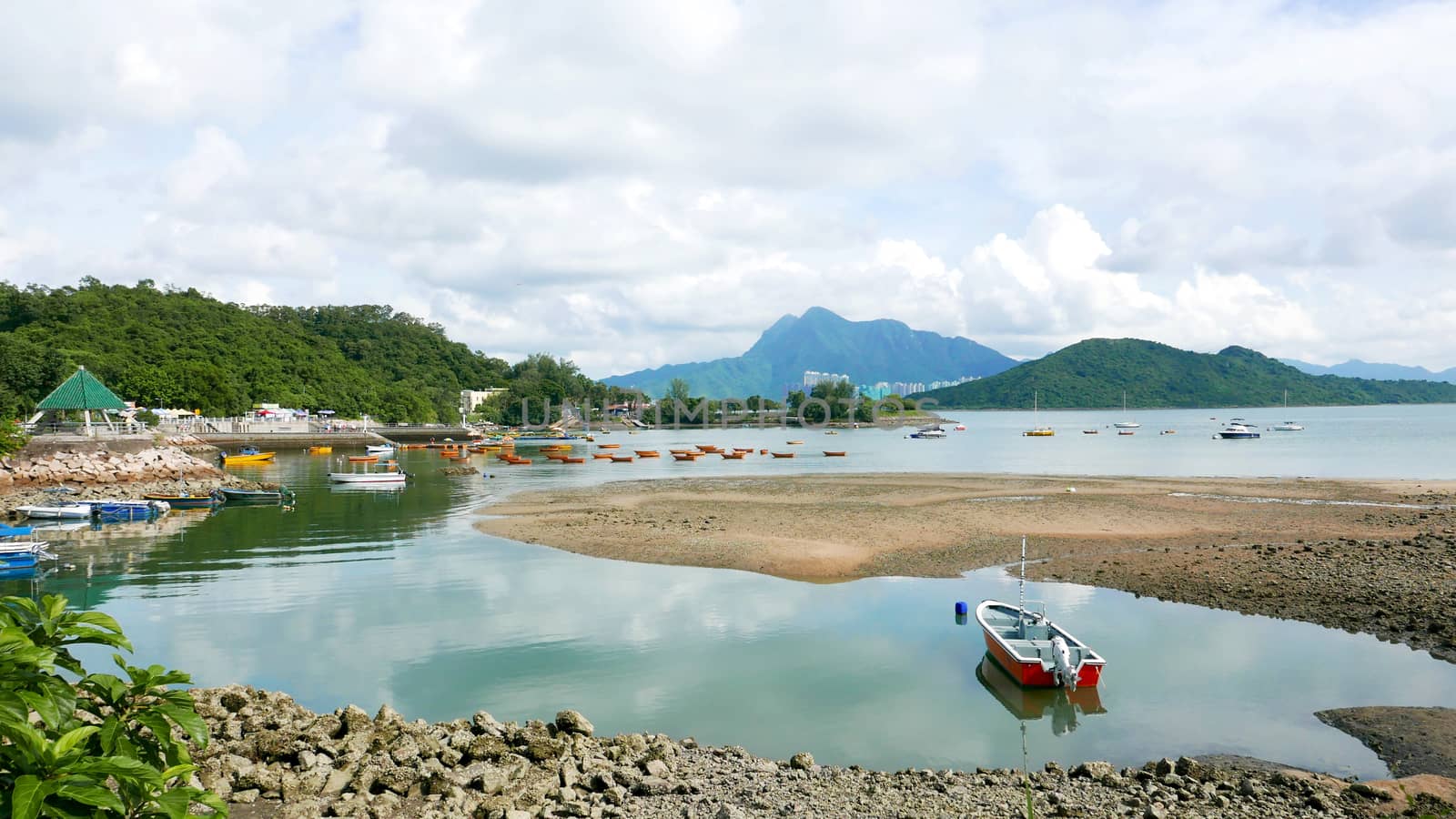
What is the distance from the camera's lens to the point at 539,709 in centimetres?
1420

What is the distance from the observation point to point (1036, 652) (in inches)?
609

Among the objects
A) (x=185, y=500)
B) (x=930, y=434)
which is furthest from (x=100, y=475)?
(x=930, y=434)

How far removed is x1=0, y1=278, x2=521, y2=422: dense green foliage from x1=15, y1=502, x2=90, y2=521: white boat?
27255 mm

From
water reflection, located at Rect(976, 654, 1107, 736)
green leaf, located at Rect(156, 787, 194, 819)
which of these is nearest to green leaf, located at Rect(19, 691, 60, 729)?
green leaf, located at Rect(156, 787, 194, 819)

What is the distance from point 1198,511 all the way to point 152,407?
323ft

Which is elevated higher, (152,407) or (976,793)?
(152,407)

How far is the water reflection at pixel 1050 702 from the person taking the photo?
13984mm

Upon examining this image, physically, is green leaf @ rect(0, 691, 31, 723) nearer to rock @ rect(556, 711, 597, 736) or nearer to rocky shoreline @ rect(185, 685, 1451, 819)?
rocky shoreline @ rect(185, 685, 1451, 819)

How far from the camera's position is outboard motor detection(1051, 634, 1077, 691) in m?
14.5

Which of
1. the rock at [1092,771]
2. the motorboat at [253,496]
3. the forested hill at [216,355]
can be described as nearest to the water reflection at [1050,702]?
the rock at [1092,771]

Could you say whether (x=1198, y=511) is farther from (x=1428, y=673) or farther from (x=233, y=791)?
(x=233, y=791)

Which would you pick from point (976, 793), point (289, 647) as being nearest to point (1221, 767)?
point (976, 793)

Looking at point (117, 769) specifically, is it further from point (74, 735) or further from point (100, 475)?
point (100, 475)

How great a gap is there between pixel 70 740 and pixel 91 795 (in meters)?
0.38
